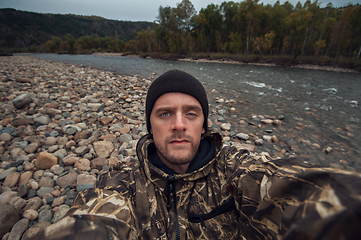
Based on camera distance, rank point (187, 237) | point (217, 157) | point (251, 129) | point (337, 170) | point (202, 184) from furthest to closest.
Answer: point (251, 129), point (217, 157), point (202, 184), point (187, 237), point (337, 170)

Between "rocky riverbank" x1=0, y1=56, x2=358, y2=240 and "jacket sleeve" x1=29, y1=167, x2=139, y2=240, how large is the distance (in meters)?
1.23

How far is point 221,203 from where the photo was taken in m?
1.37

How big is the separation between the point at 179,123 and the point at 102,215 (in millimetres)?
976

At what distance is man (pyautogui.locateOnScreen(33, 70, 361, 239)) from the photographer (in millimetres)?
630

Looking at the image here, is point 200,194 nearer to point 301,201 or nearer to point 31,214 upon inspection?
point 301,201

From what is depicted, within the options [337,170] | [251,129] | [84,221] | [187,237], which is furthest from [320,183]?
[251,129]

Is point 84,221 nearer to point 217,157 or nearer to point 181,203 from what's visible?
point 181,203

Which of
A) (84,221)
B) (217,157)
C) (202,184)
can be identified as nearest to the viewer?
(84,221)

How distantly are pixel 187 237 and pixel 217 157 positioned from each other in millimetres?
771

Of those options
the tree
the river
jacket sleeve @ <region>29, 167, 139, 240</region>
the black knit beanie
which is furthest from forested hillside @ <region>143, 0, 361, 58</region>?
the tree

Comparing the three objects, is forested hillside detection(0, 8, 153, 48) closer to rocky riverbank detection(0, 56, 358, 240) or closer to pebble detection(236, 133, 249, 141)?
rocky riverbank detection(0, 56, 358, 240)

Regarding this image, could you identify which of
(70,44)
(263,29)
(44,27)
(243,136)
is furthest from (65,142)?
(44,27)

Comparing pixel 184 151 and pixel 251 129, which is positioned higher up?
pixel 184 151

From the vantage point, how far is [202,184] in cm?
144
